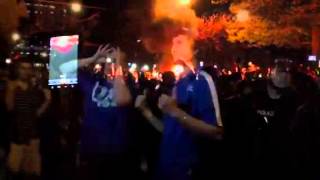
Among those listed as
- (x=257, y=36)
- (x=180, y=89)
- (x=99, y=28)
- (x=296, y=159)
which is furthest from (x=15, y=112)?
(x=257, y=36)

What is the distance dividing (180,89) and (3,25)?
1425 mm

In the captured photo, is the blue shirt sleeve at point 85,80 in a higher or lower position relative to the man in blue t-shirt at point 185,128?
higher

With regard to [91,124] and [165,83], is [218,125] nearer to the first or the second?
[91,124]

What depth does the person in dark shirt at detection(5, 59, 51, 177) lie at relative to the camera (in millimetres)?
8758

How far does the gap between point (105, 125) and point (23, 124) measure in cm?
204

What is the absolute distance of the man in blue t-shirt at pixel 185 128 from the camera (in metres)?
4.66

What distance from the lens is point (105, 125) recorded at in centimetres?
710

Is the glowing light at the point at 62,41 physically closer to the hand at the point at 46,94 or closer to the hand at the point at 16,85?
the hand at the point at 16,85

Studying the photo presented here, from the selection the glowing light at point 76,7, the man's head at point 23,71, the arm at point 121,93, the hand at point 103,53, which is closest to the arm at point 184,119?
the arm at point 121,93

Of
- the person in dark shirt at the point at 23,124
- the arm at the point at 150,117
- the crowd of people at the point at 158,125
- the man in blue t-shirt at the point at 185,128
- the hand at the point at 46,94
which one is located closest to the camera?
the man in blue t-shirt at the point at 185,128

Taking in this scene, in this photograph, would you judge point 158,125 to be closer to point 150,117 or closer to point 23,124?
point 150,117

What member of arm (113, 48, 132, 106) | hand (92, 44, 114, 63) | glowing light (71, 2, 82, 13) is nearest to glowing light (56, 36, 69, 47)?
hand (92, 44, 114, 63)

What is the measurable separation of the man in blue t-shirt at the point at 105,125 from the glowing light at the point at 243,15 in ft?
88.7

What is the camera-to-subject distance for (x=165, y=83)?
8.01 metres
